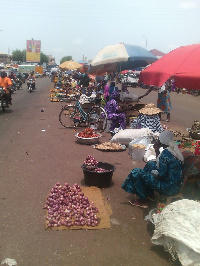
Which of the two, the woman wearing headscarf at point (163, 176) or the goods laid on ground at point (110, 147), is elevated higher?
the woman wearing headscarf at point (163, 176)

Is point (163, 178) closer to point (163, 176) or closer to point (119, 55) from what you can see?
point (163, 176)

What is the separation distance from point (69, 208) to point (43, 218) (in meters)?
0.49

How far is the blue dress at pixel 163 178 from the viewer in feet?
15.1

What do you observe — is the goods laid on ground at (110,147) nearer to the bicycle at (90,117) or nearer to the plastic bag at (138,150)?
the plastic bag at (138,150)

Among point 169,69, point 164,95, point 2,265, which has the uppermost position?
point 169,69

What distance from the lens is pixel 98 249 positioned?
12.7ft

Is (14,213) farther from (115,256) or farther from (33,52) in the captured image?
(33,52)

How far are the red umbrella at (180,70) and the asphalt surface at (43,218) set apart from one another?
217cm

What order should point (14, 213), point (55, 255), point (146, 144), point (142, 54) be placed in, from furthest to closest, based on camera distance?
point (142, 54)
point (146, 144)
point (14, 213)
point (55, 255)

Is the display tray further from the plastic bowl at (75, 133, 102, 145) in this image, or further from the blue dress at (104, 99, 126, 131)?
the blue dress at (104, 99, 126, 131)

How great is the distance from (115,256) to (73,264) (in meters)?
0.55

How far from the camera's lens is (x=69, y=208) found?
491 cm

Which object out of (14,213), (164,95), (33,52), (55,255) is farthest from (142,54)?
(33,52)

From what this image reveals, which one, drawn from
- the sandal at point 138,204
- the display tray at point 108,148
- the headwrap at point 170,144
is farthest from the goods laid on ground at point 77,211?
the display tray at point 108,148
